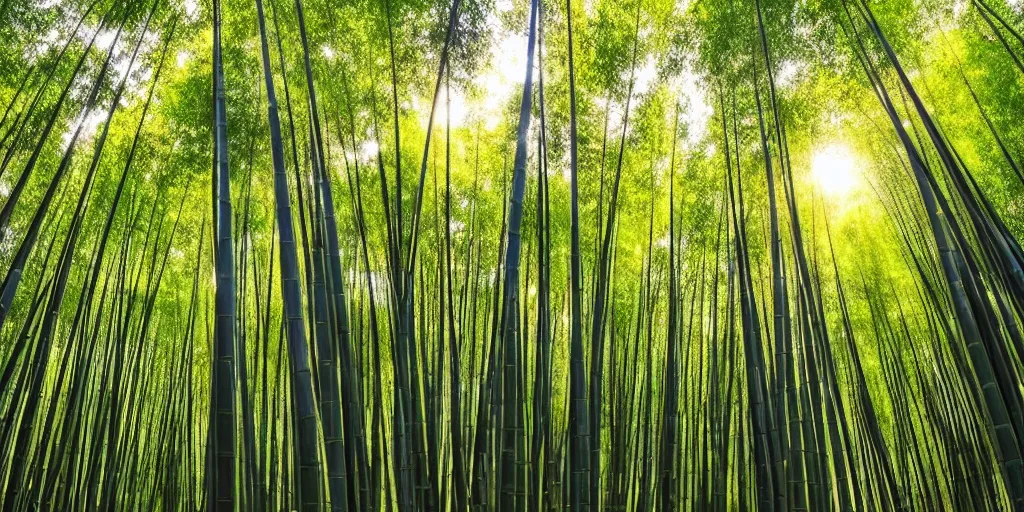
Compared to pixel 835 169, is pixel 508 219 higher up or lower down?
lower down

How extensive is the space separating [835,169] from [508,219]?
308cm

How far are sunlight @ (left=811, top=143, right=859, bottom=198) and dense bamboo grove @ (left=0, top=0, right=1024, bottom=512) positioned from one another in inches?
1.6

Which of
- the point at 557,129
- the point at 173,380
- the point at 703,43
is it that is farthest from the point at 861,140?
the point at 173,380

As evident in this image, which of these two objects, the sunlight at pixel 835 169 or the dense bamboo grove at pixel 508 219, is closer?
the dense bamboo grove at pixel 508 219

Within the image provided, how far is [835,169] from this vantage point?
576 cm

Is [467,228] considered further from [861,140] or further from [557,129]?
[861,140]

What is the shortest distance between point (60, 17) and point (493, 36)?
256cm

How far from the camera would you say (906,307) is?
663 cm

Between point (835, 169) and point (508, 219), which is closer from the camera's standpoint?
point (508, 219)

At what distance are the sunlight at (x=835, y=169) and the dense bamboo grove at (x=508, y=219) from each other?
40 mm

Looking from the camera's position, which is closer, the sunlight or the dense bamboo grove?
the dense bamboo grove

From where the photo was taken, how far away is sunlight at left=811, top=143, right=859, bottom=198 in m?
5.33

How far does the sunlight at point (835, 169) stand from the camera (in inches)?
210

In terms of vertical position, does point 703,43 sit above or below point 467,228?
above
